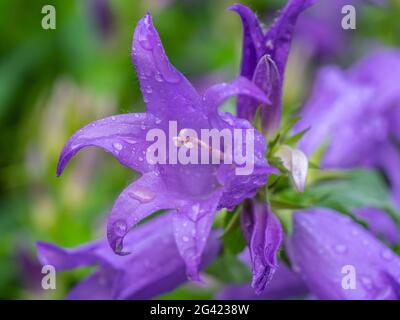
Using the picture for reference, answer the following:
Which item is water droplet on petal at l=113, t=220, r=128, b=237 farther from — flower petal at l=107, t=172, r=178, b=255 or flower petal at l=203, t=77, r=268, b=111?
flower petal at l=203, t=77, r=268, b=111

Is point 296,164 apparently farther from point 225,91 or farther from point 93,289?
point 93,289

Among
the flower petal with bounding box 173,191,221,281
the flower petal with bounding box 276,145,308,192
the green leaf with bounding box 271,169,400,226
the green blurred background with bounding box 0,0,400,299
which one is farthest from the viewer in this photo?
the green blurred background with bounding box 0,0,400,299

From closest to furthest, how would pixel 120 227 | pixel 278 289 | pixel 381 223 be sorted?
pixel 120 227, pixel 278 289, pixel 381 223

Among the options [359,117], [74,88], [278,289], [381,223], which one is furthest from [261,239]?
[74,88]

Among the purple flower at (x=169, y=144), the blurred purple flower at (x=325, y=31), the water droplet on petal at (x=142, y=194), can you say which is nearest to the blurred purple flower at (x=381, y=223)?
the purple flower at (x=169, y=144)

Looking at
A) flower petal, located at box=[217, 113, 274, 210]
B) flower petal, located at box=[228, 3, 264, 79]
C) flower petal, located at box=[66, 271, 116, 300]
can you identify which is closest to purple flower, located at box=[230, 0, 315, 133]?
flower petal, located at box=[228, 3, 264, 79]

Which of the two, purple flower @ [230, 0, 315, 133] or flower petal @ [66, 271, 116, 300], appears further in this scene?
flower petal @ [66, 271, 116, 300]

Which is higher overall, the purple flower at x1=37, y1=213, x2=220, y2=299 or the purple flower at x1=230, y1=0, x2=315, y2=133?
the purple flower at x1=230, y1=0, x2=315, y2=133
